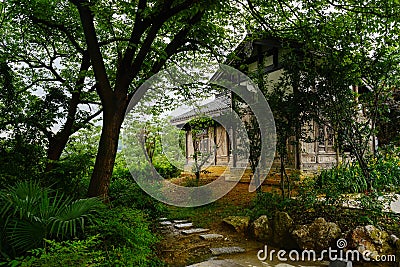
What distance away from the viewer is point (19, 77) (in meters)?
7.28

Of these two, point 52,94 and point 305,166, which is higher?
point 52,94

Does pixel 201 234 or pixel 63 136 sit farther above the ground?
pixel 63 136

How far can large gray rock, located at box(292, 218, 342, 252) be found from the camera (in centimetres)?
442

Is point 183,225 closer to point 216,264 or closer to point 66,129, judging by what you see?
point 216,264

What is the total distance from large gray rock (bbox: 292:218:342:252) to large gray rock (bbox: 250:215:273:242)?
0.52 m

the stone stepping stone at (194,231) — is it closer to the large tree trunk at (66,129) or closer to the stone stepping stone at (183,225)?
the stone stepping stone at (183,225)

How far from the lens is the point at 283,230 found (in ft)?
16.3

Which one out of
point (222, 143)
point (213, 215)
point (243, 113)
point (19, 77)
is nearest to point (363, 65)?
point (243, 113)

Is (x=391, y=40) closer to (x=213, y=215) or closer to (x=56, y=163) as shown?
(x=213, y=215)

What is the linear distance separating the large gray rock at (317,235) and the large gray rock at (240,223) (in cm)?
113

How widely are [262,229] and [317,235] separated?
969 millimetres

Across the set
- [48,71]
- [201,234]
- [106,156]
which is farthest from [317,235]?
[48,71]

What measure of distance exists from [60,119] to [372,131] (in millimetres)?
5915

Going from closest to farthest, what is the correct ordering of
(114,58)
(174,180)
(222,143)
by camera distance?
(114,58) < (174,180) < (222,143)
